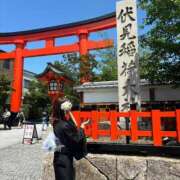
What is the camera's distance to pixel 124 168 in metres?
5.34

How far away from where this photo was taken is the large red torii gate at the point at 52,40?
24.4 meters

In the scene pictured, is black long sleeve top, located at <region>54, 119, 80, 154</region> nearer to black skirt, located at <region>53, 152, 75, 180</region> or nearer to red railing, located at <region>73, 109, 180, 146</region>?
black skirt, located at <region>53, 152, 75, 180</region>

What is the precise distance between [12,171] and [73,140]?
4.65 meters

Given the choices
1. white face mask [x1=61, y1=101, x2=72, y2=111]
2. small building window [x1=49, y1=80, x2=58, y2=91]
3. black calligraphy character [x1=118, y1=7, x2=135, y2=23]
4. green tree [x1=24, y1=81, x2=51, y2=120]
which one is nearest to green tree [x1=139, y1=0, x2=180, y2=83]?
black calligraphy character [x1=118, y1=7, x2=135, y2=23]

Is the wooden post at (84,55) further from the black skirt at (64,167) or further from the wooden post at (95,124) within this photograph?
the black skirt at (64,167)

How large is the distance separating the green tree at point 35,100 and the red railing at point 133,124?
32630 millimetres

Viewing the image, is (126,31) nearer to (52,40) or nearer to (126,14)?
(126,14)

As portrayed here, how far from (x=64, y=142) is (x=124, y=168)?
1.62 metres

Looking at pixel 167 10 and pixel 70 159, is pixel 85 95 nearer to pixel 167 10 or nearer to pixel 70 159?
pixel 167 10

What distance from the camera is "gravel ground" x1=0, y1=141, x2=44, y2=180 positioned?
7.63 m

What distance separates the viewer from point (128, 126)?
5.91m

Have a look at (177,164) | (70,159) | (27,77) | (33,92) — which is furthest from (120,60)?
(27,77)

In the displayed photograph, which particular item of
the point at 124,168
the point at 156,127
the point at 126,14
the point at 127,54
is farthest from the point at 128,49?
the point at 124,168

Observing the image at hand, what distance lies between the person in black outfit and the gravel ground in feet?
11.0
